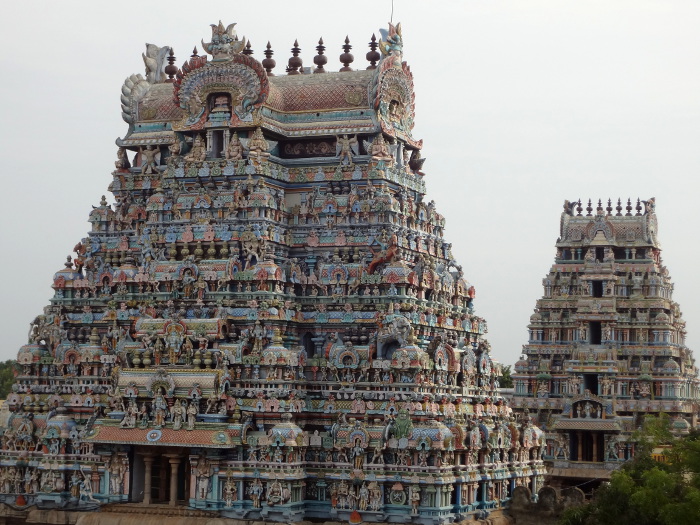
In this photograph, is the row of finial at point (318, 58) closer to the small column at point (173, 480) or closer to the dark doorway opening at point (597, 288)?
the small column at point (173, 480)

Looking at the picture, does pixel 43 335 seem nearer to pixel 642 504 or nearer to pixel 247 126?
pixel 247 126

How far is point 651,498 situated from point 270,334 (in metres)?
14.1

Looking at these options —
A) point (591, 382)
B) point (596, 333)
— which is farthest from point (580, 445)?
point (596, 333)

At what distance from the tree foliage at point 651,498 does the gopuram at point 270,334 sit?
5067 mm

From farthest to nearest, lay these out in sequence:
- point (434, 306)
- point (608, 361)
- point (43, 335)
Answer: point (608, 361) → point (43, 335) → point (434, 306)

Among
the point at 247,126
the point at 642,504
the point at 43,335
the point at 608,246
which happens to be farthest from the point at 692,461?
the point at 608,246

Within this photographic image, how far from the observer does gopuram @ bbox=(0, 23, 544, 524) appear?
55.1 m

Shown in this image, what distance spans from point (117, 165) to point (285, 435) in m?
15.7

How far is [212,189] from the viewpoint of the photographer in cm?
5981

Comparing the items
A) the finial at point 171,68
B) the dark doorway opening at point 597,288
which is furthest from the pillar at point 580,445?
the finial at point 171,68

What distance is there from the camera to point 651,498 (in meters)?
50.0

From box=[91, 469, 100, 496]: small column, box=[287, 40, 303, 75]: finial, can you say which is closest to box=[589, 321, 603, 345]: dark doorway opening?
box=[287, 40, 303, 75]: finial

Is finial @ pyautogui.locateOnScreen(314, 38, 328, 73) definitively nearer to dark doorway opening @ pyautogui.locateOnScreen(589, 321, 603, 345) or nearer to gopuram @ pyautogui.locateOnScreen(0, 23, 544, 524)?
gopuram @ pyautogui.locateOnScreen(0, 23, 544, 524)

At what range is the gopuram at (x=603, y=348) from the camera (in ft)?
264
